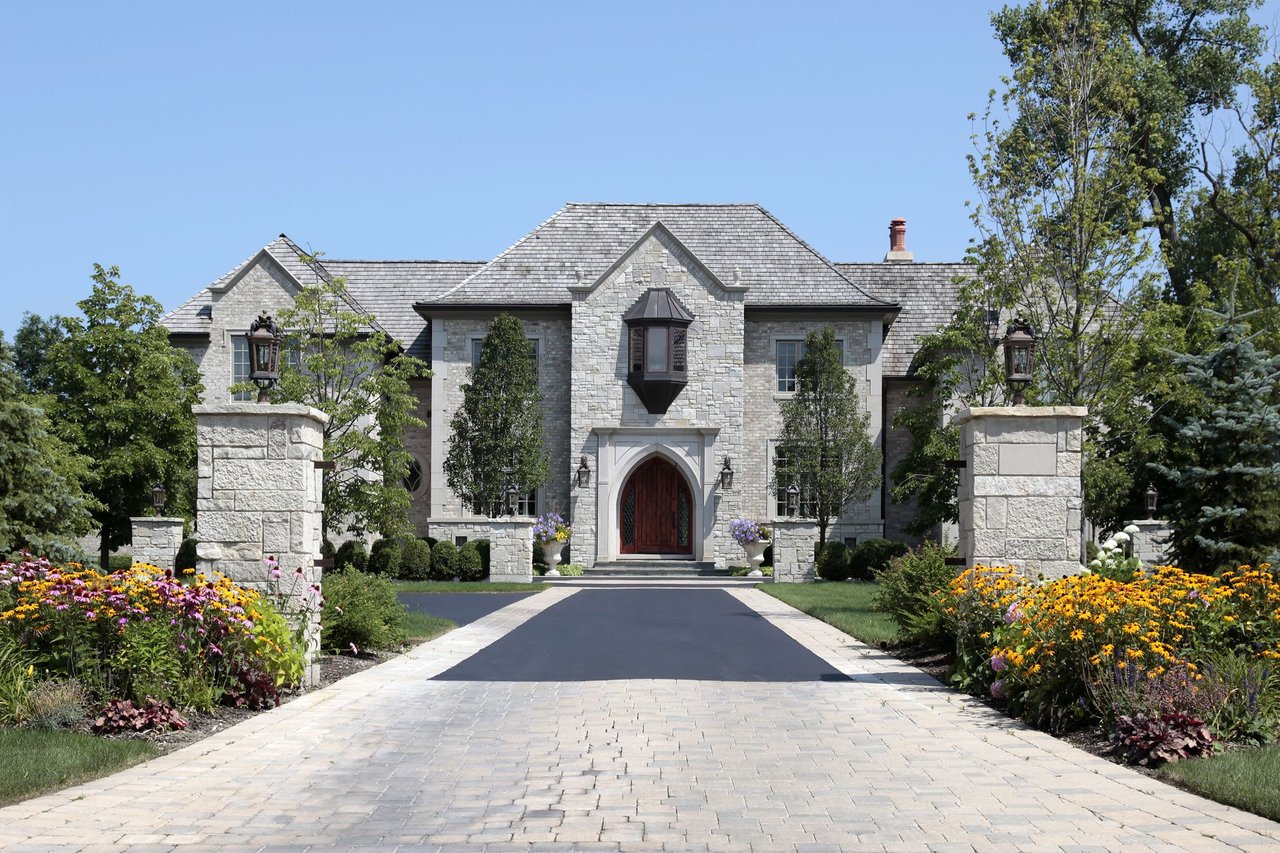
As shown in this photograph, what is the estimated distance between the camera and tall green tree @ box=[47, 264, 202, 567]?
96.4 feet

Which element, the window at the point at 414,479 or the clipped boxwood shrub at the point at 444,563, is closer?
the clipped boxwood shrub at the point at 444,563

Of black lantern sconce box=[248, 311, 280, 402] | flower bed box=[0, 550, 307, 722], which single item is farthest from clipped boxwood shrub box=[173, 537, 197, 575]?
flower bed box=[0, 550, 307, 722]

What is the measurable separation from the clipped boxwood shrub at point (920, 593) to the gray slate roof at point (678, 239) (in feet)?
66.2

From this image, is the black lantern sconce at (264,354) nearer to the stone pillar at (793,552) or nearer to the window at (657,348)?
the stone pillar at (793,552)

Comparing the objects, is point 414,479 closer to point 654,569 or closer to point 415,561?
point 415,561

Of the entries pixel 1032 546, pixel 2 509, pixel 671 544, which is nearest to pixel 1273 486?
pixel 1032 546

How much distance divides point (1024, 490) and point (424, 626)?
8.16 meters

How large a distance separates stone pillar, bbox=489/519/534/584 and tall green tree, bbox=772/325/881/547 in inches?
296

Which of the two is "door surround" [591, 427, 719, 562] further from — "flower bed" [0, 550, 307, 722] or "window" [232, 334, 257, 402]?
"flower bed" [0, 550, 307, 722]

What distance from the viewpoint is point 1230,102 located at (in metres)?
35.8

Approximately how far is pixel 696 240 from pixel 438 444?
9.35 m

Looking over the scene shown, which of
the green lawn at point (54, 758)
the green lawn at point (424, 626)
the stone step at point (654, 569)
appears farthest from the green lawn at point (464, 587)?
the green lawn at point (54, 758)

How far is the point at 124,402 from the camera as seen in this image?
2923 centimetres

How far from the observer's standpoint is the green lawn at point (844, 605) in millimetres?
16359
